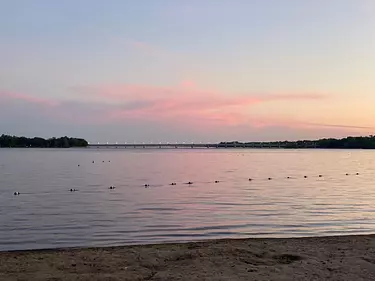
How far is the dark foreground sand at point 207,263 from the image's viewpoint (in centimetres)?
955

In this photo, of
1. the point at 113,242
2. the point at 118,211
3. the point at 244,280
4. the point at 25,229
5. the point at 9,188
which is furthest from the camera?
the point at 9,188

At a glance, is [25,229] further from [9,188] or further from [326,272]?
[9,188]

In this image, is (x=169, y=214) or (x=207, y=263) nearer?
(x=207, y=263)

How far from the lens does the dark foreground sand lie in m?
9.55

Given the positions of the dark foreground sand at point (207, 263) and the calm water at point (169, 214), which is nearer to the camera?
the dark foreground sand at point (207, 263)

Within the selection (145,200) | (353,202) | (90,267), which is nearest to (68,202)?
(145,200)

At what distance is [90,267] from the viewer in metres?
10.4

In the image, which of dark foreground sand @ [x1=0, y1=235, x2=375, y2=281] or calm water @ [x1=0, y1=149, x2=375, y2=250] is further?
calm water @ [x1=0, y1=149, x2=375, y2=250]

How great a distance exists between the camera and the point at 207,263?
10672 mm

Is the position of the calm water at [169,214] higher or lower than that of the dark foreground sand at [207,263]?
lower

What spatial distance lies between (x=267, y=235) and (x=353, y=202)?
45.1ft

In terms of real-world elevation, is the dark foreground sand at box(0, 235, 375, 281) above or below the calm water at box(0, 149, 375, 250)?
above

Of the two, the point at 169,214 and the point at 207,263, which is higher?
the point at 207,263

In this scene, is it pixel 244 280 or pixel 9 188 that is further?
pixel 9 188
